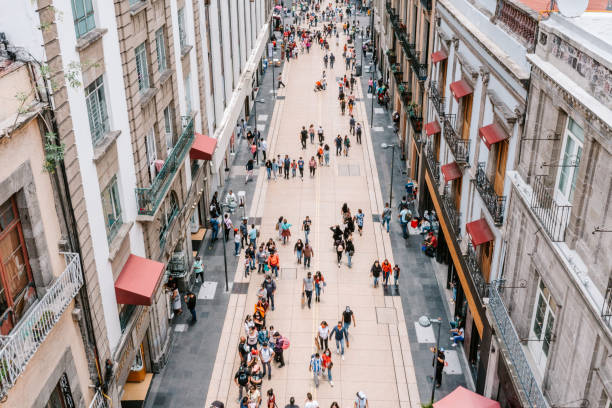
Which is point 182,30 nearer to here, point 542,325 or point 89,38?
point 89,38

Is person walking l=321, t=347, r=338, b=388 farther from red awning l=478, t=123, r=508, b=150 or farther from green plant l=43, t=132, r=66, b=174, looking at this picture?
green plant l=43, t=132, r=66, b=174

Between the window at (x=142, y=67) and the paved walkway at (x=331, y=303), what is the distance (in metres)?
11.2

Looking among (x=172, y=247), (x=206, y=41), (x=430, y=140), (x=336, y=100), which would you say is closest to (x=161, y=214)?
(x=172, y=247)

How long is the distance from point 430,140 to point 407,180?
8646 millimetres

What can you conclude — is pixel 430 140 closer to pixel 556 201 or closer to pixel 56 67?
pixel 556 201

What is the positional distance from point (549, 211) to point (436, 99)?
15.8 m

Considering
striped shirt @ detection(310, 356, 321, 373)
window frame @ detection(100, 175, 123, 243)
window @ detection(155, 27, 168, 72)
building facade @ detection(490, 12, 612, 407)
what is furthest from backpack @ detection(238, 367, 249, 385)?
window @ detection(155, 27, 168, 72)

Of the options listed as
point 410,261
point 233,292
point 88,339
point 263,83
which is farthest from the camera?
point 263,83

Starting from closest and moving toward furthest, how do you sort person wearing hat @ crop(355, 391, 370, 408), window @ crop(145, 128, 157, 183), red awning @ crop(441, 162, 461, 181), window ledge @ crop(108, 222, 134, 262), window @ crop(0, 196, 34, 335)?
window @ crop(0, 196, 34, 335) < window ledge @ crop(108, 222, 134, 262) < person wearing hat @ crop(355, 391, 370, 408) < window @ crop(145, 128, 157, 183) < red awning @ crop(441, 162, 461, 181)

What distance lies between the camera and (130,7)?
20.8 metres

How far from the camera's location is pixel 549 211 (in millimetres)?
15023

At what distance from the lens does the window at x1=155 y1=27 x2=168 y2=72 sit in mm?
24567

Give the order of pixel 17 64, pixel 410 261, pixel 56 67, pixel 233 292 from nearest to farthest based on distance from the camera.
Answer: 1. pixel 17 64
2. pixel 56 67
3. pixel 233 292
4. pixel 410 261

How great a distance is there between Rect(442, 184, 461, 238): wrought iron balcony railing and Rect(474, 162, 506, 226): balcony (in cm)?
408
